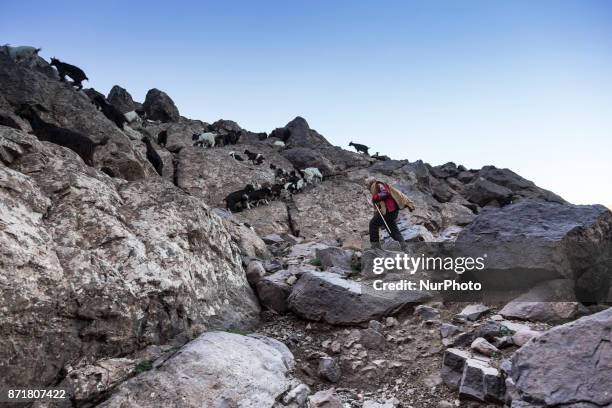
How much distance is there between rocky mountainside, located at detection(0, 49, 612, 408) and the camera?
4574mm

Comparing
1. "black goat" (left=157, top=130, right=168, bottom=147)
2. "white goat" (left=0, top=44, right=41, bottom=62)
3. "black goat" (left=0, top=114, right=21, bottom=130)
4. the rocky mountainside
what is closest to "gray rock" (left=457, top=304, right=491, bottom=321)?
the rocky mountainside

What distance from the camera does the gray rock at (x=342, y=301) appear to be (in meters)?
7.21

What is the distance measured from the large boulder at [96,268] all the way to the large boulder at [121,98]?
28.2 m

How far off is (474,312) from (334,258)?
361cm

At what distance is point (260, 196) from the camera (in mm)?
17844

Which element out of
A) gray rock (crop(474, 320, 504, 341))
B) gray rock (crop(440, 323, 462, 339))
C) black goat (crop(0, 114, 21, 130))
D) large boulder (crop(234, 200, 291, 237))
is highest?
black goat (crop(0, 114, 21, 130))

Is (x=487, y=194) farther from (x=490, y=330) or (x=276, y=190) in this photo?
(x=490, y=330)

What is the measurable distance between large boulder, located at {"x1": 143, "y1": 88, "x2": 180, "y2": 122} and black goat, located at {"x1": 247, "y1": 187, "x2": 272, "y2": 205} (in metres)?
16.6

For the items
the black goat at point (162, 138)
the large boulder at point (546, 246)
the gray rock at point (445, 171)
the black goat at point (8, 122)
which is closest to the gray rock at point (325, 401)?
the large boulder at point (546, 246)

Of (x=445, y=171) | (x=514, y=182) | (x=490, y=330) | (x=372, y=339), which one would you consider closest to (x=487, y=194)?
(x=514, y=182)

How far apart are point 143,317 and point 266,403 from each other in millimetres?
2317

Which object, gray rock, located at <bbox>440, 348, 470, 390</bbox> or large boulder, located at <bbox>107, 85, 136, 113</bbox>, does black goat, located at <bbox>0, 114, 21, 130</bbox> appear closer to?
gray rock, located at <bbox>440, 348, 470, 390</bbox>

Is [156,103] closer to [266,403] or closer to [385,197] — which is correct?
[385,197]

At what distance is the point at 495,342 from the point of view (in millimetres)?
5727
